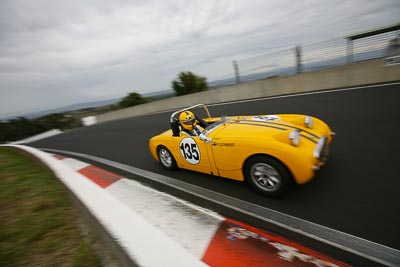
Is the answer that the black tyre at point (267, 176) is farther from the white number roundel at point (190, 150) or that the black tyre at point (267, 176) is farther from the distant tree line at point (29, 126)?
the distant tree line at point (29, 126)

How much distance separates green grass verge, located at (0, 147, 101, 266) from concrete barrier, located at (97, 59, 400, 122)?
30.4 ft

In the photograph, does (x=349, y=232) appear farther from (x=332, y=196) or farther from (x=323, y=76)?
(x=323, y=76)

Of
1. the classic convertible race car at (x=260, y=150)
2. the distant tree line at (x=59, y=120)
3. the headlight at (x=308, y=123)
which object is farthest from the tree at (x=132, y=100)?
the headlight at (x=308, y=123)

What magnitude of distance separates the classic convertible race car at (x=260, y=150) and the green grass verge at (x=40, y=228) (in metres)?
1.83

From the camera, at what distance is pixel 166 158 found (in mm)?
4254

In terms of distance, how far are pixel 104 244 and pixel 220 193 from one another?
5.54ft

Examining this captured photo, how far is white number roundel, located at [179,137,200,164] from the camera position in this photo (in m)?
3.50

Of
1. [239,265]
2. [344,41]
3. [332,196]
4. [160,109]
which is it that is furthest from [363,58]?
[160,109]

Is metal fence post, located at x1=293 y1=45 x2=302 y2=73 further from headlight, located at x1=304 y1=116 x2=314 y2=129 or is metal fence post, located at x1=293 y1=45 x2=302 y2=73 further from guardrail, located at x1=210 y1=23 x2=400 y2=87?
headlight, located at x1=304 y1=116 x2=314 y2=129

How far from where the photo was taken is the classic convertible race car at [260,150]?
254 centimetres

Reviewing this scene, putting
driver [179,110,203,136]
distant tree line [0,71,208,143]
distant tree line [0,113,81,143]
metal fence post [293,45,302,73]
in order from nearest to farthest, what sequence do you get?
driver [179,110,203,136] → metal fence post [293,45,302,73] → distant tree line [0,113,81,143] → distant tree line [0,71,208,143]

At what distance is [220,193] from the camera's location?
314 cm

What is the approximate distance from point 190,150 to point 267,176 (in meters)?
1.34

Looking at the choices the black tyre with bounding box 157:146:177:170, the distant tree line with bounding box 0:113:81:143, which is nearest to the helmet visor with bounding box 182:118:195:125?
the black tyre with bounding box 157:146:177:170
